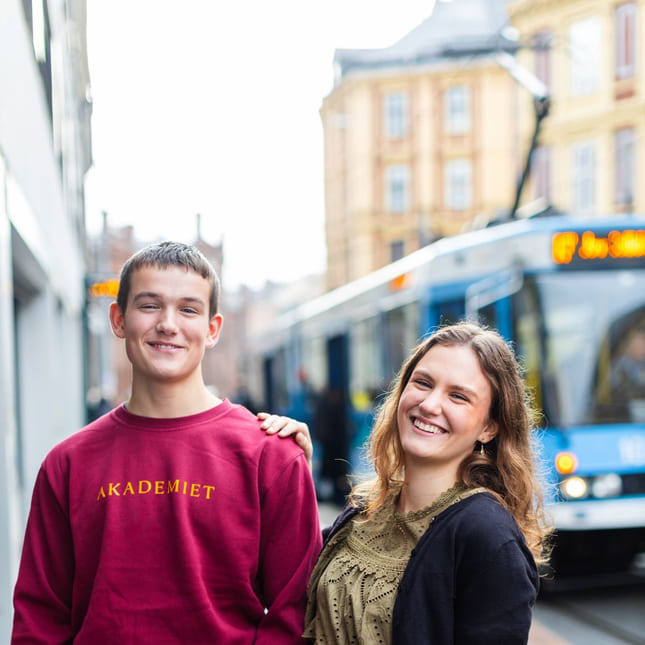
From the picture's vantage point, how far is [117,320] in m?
2.49

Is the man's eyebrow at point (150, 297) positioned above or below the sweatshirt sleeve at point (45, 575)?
above

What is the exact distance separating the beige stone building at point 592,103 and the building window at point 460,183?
11.9 meters

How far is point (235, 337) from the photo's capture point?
70.5 m

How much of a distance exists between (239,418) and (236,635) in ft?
1.68

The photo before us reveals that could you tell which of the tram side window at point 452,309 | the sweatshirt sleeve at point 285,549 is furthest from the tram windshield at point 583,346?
the sweatshirt sleeve at point 285,549

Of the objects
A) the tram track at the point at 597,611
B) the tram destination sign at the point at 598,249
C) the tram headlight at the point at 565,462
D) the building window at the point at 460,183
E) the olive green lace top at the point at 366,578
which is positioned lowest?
the tram track at the point at 597,611

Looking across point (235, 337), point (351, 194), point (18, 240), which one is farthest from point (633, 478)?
point (235, 337)

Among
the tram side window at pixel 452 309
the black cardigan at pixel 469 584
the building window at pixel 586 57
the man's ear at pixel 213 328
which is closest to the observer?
the black cardigan at pixel 469 584

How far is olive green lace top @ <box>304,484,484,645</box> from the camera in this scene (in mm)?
2264

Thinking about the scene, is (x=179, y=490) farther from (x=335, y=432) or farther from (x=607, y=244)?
(x=335, y=432)

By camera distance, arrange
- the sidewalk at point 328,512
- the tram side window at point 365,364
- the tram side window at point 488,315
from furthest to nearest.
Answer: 1. the sidewalk at point 328,512
2. the tram side window at point 365,364
3. the tram side window at point 488,315

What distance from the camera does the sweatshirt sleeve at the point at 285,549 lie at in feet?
7.59

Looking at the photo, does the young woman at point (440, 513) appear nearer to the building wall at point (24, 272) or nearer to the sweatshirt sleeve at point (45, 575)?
the sweatshirt sleeve at point (45, 575)

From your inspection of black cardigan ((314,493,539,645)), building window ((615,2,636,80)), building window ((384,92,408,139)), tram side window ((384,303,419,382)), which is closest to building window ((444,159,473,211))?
building window ((384,92,408,139))
